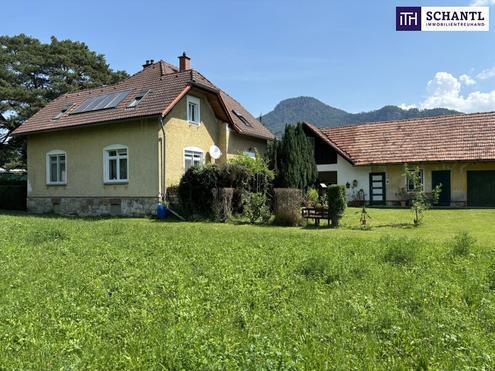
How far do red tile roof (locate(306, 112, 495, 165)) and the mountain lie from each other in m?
47.0

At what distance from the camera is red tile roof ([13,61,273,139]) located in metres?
19.1

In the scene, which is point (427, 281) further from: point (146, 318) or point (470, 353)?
point (146, 318)

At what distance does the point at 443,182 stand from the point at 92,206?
20164mm

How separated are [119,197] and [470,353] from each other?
18077 mm

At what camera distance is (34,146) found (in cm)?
2347

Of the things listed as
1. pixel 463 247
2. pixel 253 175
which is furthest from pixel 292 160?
pixel 463 247

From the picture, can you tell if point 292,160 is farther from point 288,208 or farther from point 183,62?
point 183,62

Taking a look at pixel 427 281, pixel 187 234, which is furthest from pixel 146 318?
pixel 187 234

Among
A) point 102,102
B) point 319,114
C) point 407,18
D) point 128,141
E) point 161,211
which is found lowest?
point 161,211

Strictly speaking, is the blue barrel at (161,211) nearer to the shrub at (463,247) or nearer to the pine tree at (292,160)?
the pine tree at (292,160)

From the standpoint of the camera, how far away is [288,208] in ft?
49.4

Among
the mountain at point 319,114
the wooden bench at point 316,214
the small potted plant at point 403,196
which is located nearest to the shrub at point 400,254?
the wooden bench at point 316,214

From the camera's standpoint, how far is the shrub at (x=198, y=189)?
687 inches

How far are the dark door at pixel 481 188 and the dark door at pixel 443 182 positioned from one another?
1116 millimetres
